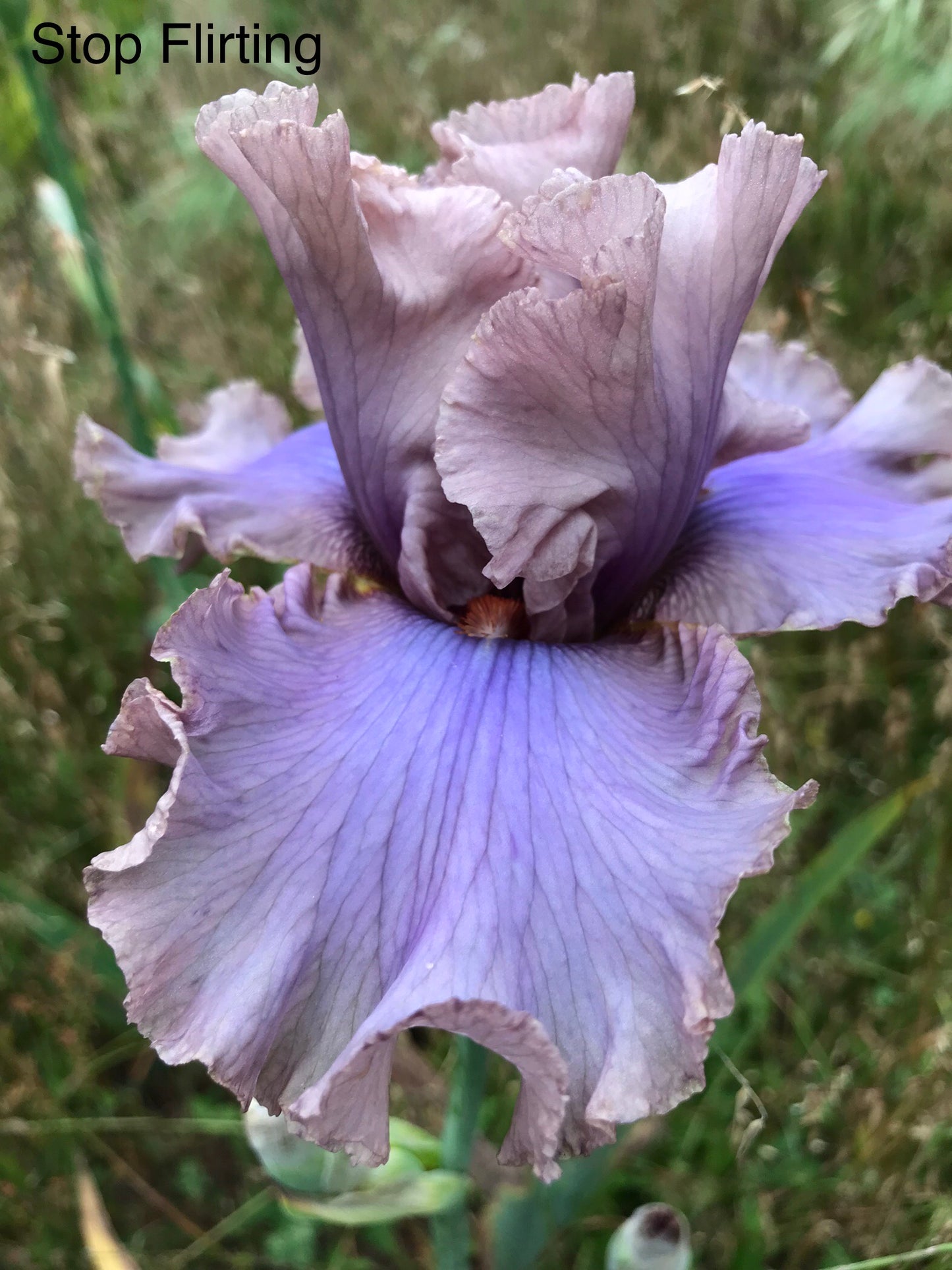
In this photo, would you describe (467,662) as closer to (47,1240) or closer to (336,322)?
(336,322)

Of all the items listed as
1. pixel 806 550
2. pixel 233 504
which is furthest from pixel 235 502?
pixel 806 550

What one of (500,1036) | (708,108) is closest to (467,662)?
(500,1036)

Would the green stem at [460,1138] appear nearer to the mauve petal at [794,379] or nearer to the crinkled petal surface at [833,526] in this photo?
the crinkled petal surface at [833,526]

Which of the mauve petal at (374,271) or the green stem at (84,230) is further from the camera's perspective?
the green stem at (84,230)

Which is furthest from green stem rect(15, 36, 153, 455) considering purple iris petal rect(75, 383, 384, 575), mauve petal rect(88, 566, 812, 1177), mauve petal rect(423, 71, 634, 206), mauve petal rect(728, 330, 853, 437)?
mauve petal rect(728, 330, 853, 437)

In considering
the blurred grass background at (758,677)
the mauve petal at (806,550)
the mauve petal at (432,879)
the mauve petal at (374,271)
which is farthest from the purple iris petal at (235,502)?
the blurred grass background at (758,677)

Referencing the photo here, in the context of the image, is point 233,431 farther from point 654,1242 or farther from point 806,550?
point 654,1242
